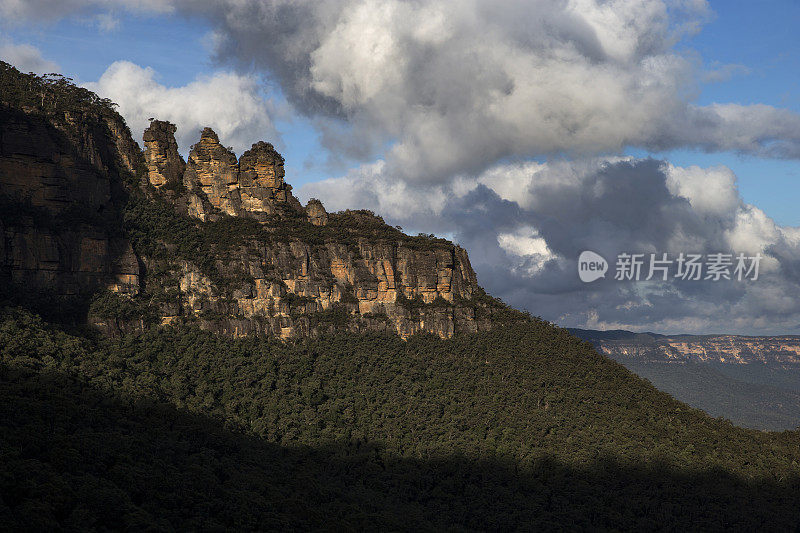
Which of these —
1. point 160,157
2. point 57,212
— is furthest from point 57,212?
point 160,157

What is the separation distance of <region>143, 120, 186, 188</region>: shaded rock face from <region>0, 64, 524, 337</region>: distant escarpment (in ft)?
0.52

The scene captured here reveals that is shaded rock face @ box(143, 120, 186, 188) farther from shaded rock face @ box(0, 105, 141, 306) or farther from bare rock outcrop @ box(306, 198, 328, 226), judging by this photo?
bare rock outcrop @ box(306, 198, 328, 226)

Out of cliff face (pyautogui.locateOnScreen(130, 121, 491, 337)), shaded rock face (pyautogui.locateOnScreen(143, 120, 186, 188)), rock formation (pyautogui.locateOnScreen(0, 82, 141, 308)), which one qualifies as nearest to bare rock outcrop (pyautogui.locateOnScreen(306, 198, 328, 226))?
cliff face (pyautogui.locateOnScreen(130, 121, 491, 337))

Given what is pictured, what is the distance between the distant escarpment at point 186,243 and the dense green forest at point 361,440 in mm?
4705

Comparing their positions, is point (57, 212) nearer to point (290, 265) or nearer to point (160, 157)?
point (160, 157)

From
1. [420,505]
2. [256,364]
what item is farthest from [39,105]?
[420,505]

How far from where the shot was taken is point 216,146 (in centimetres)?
10694

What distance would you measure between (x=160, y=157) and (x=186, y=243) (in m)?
15.7

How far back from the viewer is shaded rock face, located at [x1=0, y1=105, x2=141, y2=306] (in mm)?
80812

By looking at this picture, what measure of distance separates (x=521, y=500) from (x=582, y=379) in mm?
33135

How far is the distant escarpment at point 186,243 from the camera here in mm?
84000

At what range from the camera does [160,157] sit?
104938mm

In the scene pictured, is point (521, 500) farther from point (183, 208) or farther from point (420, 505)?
point (183, 208)

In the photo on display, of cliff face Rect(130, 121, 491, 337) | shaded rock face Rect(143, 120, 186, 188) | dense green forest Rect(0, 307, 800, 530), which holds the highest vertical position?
shaded rock face Rect(143, 120, 186, 188)
